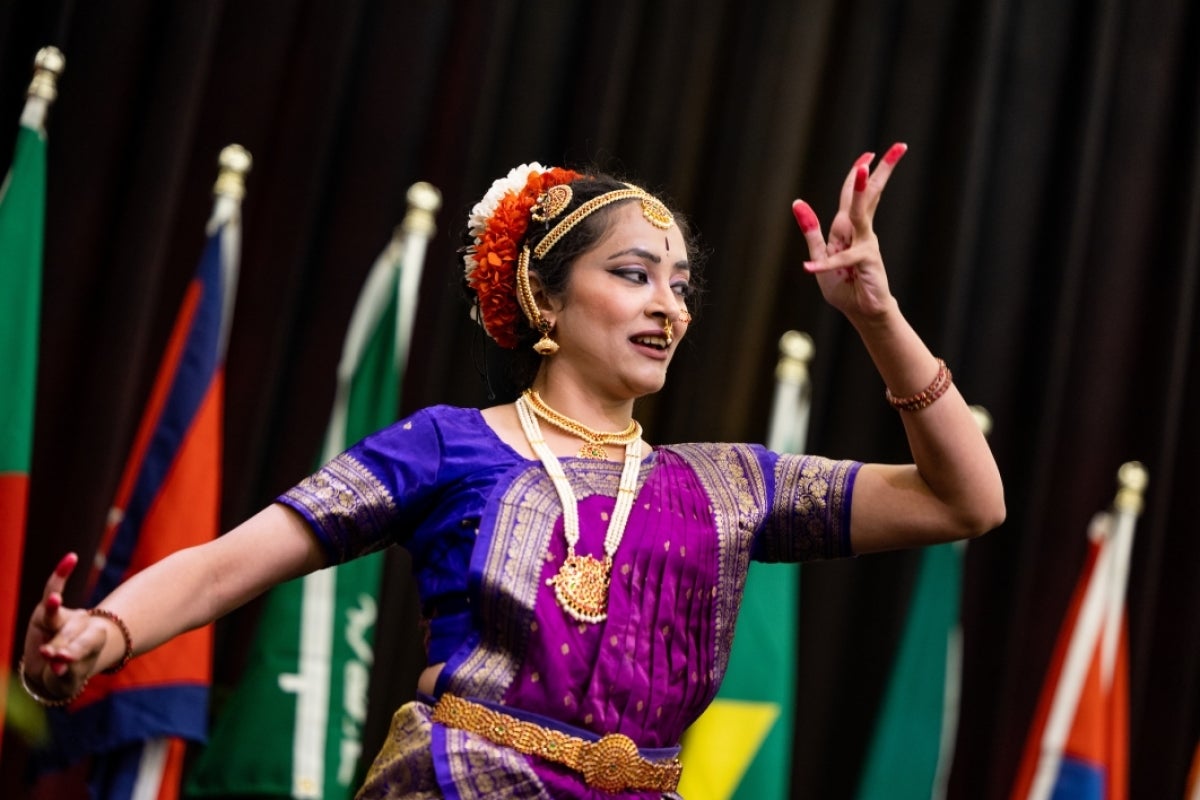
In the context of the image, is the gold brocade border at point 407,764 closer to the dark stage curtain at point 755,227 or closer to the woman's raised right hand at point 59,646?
the woman's raised right hand at point 59,646

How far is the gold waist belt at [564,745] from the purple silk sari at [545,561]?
0.01 metres

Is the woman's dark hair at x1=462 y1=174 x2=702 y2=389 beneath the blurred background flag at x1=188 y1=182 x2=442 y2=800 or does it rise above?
above

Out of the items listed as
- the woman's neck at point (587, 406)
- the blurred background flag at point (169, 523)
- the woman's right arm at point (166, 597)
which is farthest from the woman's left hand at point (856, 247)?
the blurred background flag at point (169, 523)

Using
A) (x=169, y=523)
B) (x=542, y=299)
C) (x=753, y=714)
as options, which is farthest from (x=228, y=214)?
(x=753, y=714)

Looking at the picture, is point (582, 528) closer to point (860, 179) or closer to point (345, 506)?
point (345, 506)

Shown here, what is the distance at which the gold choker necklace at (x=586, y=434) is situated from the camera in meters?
1.80

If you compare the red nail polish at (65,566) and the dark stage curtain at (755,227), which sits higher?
the dark stage curtain at (755,227)

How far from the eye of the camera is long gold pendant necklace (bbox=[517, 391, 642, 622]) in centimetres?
163

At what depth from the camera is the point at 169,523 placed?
2.96 meters

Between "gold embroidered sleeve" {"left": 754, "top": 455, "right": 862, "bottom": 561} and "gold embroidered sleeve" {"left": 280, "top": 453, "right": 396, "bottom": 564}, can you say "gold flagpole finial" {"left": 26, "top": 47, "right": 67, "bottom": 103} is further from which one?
"gold embroidered sleeve" {"left": 754, "top": 455, "right": 862, "bottom": 561}

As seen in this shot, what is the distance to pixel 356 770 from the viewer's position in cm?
306

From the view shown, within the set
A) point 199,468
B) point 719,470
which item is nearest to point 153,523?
point 199,468

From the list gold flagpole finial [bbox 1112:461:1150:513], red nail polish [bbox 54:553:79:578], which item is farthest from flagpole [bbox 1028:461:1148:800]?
red nail polish [bbox 54:553:79:578]

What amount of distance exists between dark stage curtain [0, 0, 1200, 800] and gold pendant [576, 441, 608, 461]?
162 cm
